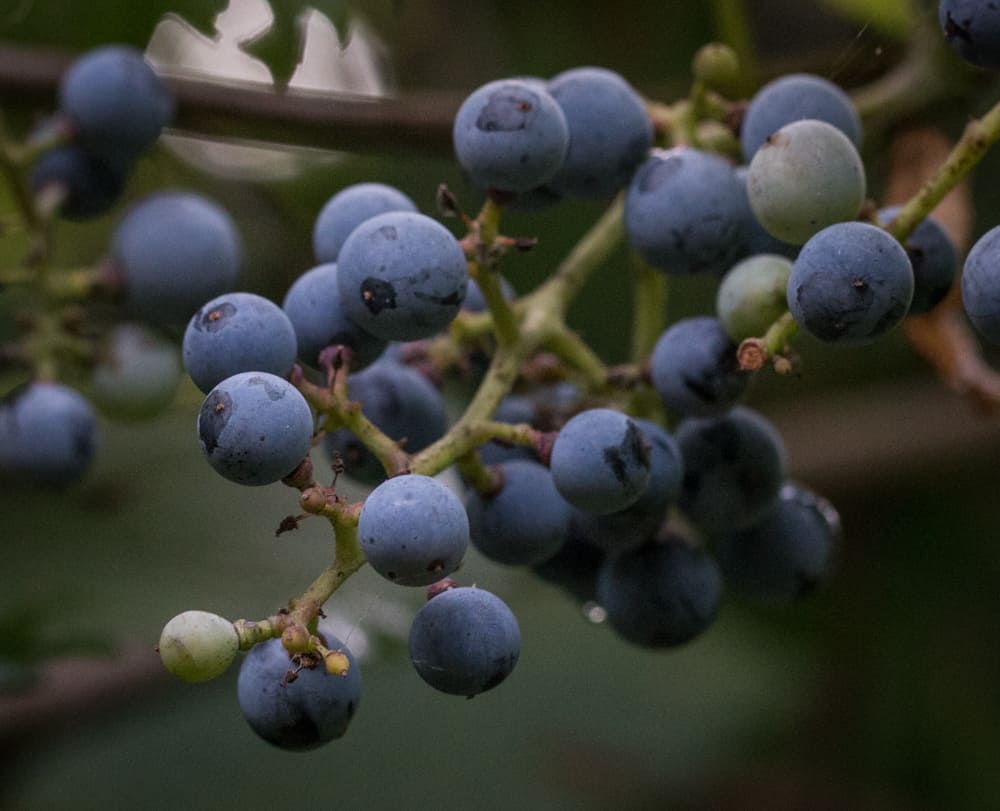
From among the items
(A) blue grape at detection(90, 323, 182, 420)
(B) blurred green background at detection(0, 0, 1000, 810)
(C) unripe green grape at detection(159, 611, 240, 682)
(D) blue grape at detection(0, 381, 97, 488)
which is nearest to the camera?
(C) unripe green grape at detection(159, 611, 240, 682)

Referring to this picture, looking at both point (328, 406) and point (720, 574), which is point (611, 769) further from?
point (328, 406)

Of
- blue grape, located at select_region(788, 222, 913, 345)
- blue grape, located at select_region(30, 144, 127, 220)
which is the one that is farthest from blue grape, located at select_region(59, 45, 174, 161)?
blue grape, located at select_region(788, 222, 913, 345)

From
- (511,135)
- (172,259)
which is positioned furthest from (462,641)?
(172,259)

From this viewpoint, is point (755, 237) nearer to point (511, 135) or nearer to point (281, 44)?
point (511, 135)

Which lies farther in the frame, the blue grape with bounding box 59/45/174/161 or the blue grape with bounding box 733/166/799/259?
the blue grape with bounding box 59/45/174/161

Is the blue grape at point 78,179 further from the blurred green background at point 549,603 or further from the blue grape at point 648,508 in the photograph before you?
the blue grape at point 648,508

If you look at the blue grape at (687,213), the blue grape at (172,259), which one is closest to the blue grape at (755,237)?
the blue grape at (687,213)

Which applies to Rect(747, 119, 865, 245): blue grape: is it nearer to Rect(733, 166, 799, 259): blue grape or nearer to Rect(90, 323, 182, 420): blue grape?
Rect(733, 166, 799, 259): blue grape
